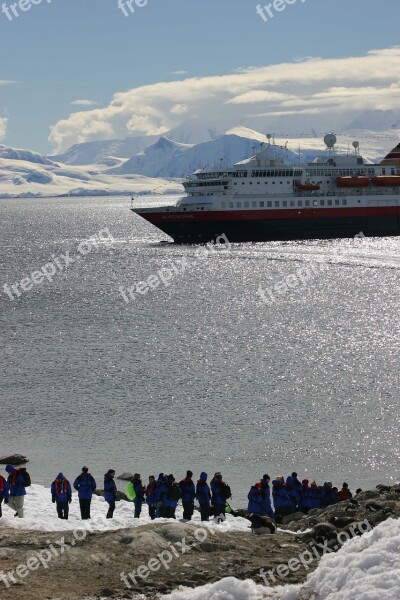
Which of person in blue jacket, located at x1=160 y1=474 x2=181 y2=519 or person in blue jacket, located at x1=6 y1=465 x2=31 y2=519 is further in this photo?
person in blue jacket, located at x1=160 y1=474 x2=181 y2=519

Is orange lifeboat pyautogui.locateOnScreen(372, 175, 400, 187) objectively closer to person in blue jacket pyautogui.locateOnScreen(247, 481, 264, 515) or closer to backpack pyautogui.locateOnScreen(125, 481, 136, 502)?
person in blue jacket pyautogui.locateOnScreen(247, 481, 264, 515)

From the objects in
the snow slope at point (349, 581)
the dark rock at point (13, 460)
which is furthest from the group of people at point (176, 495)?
the dark rock at point (13, 460)

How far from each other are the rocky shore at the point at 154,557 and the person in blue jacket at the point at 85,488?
2.46 metres

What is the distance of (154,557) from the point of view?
13.6m

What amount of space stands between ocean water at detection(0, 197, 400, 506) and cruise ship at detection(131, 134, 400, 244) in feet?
58.3

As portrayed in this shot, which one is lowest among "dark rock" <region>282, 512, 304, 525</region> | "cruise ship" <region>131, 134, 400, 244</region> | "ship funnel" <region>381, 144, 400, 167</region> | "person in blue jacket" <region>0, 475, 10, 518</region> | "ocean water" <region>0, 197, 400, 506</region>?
"dark rock" <region>282, 512, 304, 525</region>

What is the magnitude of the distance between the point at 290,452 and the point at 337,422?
11.6 ft

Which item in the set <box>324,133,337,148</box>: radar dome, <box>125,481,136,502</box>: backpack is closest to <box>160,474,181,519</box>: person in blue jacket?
<box>125,481,136,502</box>: backpack

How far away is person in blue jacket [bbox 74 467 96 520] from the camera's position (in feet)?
59.1

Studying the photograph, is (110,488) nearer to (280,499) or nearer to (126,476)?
(280,499)

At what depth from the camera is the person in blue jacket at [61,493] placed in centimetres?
1800

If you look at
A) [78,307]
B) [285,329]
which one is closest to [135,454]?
[285,329]

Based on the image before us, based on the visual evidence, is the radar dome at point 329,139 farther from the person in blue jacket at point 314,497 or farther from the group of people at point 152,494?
the group of people at point 152,494

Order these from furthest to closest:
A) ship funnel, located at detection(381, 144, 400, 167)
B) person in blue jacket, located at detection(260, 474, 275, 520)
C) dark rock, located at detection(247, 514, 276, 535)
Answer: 1. ship funnel, located at detection(381, 144, 400, 167)
2. person in blue jacket, located at detection(260, 474, 275, 520)
3. dark rock, located at detection(247, 514, 276, 535)
